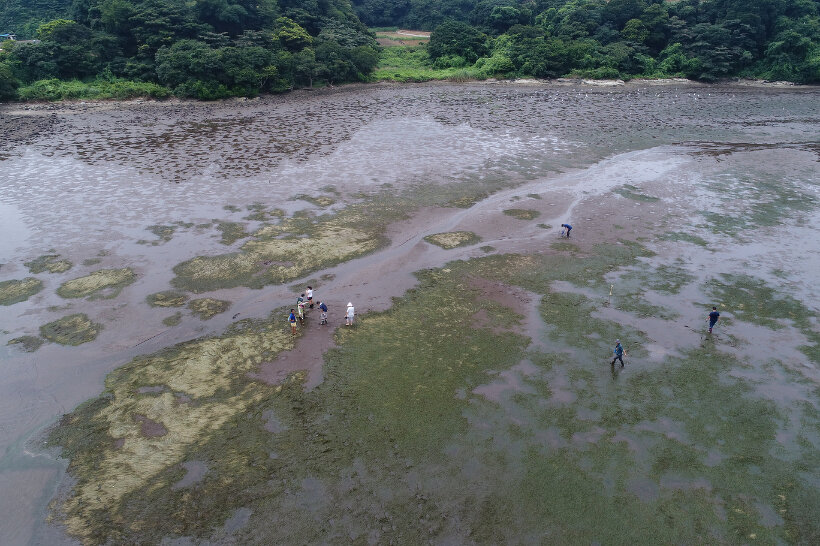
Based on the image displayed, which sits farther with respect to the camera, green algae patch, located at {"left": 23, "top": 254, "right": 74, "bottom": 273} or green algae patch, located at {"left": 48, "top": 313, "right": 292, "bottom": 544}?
green algae patch, located at {"left": 23, "top": 254, "right": 74, "bottom": 273}

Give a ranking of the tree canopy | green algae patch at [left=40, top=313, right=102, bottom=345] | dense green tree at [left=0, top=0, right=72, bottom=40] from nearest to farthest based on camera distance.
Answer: green algae patch at [left=40, top=313, right=102, bottom=345] < the tree canopy < dense green tree at [left=0, top=0, right=72, bottom=40]

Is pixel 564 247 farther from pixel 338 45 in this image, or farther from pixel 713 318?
pixel 338 45

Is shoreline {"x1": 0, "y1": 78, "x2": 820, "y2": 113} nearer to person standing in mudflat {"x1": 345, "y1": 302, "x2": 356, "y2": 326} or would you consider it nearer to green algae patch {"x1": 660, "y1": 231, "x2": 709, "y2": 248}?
person standing in mudflat {"x1": 345, "y1": 302, "x2": 356, "y2": 326}

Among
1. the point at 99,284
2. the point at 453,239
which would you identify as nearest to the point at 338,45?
the point at 453,239

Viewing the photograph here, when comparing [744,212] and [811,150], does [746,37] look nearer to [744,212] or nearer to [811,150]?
[811,150]

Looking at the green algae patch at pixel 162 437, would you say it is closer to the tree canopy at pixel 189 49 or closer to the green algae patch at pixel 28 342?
the green algae patch at pixel 28 342

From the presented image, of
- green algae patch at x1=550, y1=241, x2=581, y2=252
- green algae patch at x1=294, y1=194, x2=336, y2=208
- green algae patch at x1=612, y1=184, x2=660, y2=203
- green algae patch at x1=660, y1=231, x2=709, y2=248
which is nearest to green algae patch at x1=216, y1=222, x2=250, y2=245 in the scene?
green algae patch at x1=294, y1=194, x2=336, y2=208

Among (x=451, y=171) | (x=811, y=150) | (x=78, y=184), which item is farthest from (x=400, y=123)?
(x=811, y=150)
